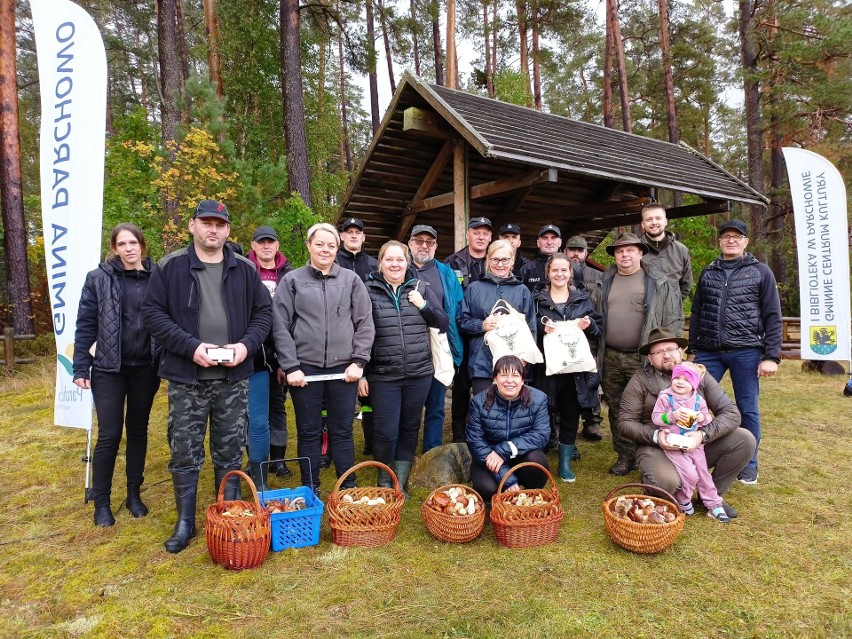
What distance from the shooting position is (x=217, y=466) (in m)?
3.36

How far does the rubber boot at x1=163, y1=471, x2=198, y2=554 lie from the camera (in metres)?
3.21

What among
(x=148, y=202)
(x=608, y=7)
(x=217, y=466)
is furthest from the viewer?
(x=608, y=7)

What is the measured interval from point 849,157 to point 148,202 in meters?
17.5

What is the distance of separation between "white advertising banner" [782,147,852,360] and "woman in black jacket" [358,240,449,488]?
6.08 meters

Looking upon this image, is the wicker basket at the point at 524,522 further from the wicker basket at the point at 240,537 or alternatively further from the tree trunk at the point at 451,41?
the tree trunk at the point at 451,41

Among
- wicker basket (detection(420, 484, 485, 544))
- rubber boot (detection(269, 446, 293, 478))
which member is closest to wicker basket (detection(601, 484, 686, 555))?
Answer: wicker basket (detection(420, 484, 485, 544))

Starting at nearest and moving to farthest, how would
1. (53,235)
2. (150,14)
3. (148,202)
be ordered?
(53,235), (148,202), (150,14)

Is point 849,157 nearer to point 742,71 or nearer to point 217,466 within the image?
point 742,71

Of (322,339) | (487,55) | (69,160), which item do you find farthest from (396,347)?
(487,55)

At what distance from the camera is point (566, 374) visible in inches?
168

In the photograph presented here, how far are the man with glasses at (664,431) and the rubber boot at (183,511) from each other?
2882 millimetres

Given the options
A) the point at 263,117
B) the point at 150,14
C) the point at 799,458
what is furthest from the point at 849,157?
the point at 150,14

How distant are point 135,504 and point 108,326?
1329mm

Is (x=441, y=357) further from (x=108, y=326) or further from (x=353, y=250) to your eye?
(x=108, y=326)
